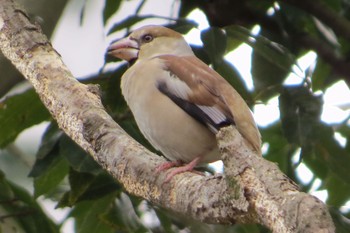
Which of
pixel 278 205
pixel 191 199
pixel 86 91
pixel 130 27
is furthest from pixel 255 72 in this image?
pixel 278 205

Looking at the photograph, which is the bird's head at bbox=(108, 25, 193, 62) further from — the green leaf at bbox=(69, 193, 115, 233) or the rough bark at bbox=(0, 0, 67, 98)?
the green leaf at bbox=(69, 193, 115, 233)

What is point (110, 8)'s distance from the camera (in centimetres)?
519

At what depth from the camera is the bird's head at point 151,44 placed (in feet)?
16.8

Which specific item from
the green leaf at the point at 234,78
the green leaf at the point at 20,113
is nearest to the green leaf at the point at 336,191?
the green leaf at the point at 234,78

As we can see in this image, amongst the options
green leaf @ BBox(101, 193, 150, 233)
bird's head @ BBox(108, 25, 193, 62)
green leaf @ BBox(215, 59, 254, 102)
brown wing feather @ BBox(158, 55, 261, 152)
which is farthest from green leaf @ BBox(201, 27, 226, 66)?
green leaf @ BBox(101, 193, 150, 233)

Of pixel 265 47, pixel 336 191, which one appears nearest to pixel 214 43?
pixel 265 47

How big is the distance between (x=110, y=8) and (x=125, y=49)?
272mm

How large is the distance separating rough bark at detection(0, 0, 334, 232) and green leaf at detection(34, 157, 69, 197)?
1.30 meters

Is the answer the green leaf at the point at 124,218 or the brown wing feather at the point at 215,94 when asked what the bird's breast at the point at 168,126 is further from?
the green leaf at the point at 124,218

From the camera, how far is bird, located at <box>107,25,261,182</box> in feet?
14.1

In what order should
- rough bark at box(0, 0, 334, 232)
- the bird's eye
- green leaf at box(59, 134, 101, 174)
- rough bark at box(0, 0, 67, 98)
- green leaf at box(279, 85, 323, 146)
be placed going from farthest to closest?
the bird's eye
green leaf at box(279, 85, 323, 146)
green leaf at box(59, 134, 101, 174)
rough bark at box(0, 0, 67, 98)
rough bark at box(0, 0, 334, 232)

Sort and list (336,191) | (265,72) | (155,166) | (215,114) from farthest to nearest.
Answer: (336,191)
(265,72)
(215,114)
(155,166)

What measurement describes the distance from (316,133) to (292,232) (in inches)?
105

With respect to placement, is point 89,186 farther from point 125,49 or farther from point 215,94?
point 215,94
